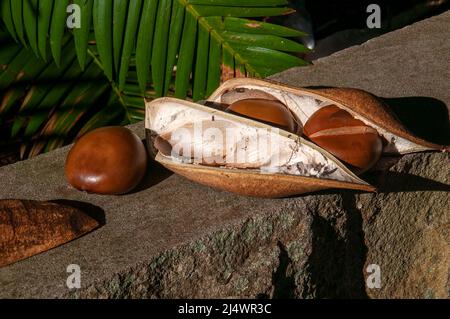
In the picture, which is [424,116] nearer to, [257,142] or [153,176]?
[257,142]

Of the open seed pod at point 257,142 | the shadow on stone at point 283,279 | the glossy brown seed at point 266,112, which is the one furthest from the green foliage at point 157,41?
the shadow on stone at point 283,279

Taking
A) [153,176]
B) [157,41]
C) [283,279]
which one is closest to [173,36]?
[157,41]

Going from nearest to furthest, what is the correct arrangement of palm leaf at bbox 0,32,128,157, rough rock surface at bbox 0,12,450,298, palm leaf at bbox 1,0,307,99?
1. rough rock surface at bbox 0,12,450,298
2. palm leaf at bbox 1,0,307,99
3. palm leaf at bbox 0,32,128,157

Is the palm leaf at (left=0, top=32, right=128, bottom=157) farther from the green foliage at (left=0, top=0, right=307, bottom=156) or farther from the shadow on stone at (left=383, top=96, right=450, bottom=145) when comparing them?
the shadow on stone at (left=383, top=96, right=450, bottom=145)

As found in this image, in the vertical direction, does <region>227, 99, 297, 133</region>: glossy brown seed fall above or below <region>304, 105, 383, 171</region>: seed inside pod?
above

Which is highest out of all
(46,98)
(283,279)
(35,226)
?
(46,98)

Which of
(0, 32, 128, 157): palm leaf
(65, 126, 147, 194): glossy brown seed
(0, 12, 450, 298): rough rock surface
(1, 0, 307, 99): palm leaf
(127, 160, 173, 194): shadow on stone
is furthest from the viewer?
(0, 32, 128, 157): palm leaf

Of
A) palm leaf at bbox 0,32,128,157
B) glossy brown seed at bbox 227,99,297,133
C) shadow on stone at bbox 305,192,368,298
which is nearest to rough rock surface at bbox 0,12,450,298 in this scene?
shadow on stone at bbox 305,192,368,298
